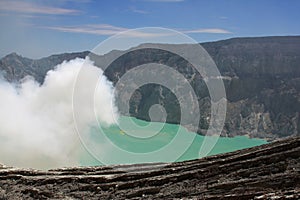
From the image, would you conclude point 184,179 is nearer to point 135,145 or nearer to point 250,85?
point 135,145

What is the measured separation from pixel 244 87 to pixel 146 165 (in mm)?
137619

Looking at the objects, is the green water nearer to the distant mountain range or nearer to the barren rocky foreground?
the barren rocky foreground

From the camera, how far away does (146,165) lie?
31125 millimetres

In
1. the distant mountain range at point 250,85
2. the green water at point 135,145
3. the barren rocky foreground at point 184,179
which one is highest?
the distant mountain range at point 250,85

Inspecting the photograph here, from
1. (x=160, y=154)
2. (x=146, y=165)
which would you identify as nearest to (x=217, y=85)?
(x=160, y=154)

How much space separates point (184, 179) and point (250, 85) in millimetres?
144481

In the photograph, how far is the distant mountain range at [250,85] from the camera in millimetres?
155875

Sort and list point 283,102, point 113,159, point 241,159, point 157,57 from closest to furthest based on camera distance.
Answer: point 241,159, point 113,159, point 283,102, point 157,57

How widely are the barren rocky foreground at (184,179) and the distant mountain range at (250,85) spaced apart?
120800 mm

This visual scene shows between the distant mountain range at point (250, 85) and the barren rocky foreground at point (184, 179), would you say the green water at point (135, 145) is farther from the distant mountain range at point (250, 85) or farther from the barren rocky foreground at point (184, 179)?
the distant mountain range at point (250, 85)

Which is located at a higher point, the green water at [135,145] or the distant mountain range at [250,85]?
the distant mountain range at [250,85]

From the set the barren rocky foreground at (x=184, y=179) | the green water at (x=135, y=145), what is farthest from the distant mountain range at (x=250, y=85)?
the barren rocky foreground at (x=184, y=179)

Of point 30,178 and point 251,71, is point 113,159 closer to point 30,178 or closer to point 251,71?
point 30,178

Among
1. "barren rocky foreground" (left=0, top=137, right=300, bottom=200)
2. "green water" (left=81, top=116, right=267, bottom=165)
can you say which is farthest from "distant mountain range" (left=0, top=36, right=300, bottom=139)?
"barren rocky foreground" (left=0, top=137, right=300, bottom=200)
